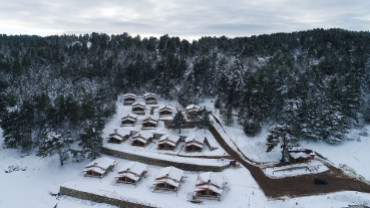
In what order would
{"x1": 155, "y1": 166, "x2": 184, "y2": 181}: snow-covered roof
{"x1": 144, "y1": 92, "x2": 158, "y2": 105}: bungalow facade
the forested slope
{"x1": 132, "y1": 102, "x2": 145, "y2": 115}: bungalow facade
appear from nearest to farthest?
{"x1": 155, "y1": 166, "x2": 184, "y2": 181}: snow-covered roof < the forested slope < {"x1": 132, "y1": 102, "x2": 145, "y2": 115}: bungalow facade < {"x1": 144, "y1": 92, "x2": 158, "y2": 105}: bungalow facade

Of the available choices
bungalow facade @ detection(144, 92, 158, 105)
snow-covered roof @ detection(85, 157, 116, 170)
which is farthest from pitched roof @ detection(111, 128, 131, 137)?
bungalow facade @ detection(144, 92, 158, 105)

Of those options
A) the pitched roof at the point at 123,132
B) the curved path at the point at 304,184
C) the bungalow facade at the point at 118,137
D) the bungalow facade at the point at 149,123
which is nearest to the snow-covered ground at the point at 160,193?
the curved path at the point at 304,184

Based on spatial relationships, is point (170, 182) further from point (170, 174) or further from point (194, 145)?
point (194, 145)

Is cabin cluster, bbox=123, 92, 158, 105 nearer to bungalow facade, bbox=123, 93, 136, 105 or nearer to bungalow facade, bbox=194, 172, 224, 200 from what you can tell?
bungalow facade, bbox=123, 93, 136, 105

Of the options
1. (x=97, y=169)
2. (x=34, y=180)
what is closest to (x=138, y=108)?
(x=97, y=169)

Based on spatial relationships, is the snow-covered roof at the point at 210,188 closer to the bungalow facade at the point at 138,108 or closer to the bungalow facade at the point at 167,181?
the bungalow facade at the point at 167,181

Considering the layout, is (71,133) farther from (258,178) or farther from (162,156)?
(258,178)
